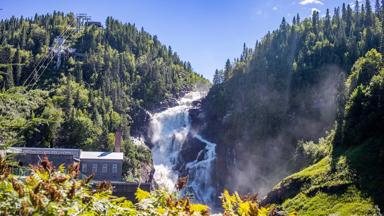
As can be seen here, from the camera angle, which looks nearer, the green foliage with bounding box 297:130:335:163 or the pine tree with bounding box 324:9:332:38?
the green foliage with bounding box 297:130:335:163

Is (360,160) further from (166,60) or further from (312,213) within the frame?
(166,60)

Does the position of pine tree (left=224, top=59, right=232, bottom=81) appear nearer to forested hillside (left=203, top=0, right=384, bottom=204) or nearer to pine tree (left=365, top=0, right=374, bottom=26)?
forested hillside (left=203, top=0, right=384, bottom=204)

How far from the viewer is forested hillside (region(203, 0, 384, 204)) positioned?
84.4 metres

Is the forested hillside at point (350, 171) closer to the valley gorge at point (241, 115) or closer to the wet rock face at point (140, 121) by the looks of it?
the valley gorge at point (241, 115)

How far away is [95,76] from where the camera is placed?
130 meters

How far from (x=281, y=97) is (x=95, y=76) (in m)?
56.7

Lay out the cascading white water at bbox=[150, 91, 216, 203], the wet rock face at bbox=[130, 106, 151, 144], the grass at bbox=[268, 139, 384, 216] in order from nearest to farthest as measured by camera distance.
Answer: the grass at bbox=[268, 139, 384, 216] < the cascading white water at bbox=[150, 91, 216, 203] < the wet rock face at bbox=[130, 106, 151, 144]

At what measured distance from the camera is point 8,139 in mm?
5328

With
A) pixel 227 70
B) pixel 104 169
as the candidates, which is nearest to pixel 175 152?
pixel 104 169

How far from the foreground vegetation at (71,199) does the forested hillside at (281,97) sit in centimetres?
6091

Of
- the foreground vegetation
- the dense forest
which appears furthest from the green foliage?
the foreground vegetation

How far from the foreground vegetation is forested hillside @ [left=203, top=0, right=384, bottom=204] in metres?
60.9

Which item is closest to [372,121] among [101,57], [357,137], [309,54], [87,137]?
[357,137]

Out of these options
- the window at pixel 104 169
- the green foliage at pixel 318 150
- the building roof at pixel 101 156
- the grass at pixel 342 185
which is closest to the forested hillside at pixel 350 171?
the grass at pixel 342 185
